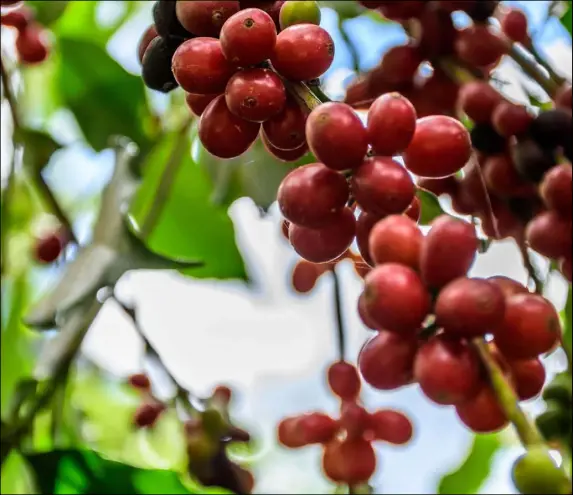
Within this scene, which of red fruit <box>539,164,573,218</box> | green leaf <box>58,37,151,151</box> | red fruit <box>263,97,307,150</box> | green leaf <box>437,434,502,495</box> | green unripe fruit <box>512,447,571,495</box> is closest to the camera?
green unripe fruit <box>512,447,571,495</box>

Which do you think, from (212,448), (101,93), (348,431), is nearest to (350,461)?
(348,431)

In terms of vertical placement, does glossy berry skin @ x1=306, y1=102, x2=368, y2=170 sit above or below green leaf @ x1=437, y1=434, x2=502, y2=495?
above

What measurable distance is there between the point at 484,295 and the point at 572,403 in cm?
29

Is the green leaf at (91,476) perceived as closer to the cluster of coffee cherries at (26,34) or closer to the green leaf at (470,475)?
the green leaf at (470,475)

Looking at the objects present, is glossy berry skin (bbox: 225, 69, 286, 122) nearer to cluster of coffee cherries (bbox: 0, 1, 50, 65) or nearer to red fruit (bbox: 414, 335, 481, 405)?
red fruit (bbox: 414, 335, 481, 405)

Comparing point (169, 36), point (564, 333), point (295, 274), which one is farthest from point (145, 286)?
point (169, 36)

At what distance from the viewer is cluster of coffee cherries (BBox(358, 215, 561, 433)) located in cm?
25

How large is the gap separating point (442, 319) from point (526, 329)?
40mm

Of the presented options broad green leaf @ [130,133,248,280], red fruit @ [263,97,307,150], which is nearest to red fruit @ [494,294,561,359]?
red fruit @ [263,97,307,150]

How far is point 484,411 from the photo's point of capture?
26cm

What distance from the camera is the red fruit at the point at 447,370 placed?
0.24 metres

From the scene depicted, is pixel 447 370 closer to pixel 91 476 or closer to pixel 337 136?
pixel 337 136

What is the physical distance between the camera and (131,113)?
83 cm

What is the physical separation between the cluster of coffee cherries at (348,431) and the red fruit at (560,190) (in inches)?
7.8
